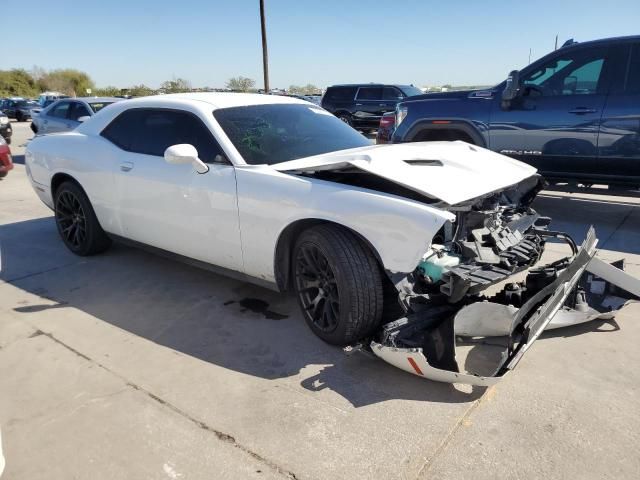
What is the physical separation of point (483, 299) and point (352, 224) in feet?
3.43

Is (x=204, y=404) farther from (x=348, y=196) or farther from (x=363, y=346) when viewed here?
(x=348, y=196)

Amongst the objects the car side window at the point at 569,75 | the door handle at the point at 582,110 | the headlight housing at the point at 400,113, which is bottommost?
the headlight housing at the point at 400,113

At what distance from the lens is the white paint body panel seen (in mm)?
2764

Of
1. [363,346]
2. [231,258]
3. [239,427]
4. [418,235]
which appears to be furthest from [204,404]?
[418,235]

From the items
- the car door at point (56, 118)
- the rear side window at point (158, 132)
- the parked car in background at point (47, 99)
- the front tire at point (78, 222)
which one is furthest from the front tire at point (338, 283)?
the parked car in background at point (47, 99)

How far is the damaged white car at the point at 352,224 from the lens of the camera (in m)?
2.75

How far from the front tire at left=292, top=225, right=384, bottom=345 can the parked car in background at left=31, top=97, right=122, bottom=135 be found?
9161 mm

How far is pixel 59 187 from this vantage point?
505 cm

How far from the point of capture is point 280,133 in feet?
12.8

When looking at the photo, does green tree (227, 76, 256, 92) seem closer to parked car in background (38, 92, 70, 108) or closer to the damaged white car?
parked car in background (38, 92, 70, 108)

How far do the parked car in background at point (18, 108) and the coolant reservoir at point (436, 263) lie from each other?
3459 cm

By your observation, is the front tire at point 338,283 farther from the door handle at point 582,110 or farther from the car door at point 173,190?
the door handle at point 582,110

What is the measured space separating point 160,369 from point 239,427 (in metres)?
0.80

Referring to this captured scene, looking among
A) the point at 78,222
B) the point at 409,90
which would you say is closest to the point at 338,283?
the point at 78,222
